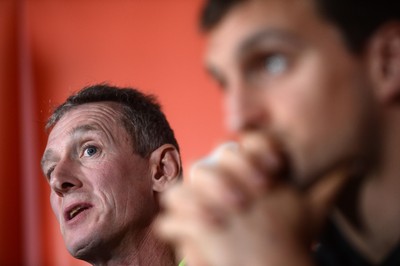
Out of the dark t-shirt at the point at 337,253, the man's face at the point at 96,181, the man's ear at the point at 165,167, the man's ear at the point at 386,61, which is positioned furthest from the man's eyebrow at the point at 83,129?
the man's ear at the point at 386,61

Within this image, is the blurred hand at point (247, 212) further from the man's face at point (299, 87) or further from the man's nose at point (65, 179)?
the man's nose at point (65, 179)

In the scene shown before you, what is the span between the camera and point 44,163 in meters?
1.15

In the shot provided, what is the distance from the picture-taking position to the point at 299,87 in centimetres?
47

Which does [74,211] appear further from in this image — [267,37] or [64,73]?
[64,73]

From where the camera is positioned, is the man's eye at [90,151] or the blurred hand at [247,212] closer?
the blurred hand at [247,212]

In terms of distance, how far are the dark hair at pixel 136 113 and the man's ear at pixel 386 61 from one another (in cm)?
68

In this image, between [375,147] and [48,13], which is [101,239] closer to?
[375,147]

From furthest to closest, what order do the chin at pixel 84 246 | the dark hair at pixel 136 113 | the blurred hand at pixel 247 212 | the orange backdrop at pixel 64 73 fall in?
the orange backdrop at pixel 64 73
the dark hair at pixel 136 113
the chin at pixel 84 246
the blurred hand at pixel 247 212

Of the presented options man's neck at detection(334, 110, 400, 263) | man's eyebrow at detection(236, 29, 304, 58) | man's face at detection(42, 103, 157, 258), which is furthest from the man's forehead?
man's face at detection(42, 103, 157, 258)

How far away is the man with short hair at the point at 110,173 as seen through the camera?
1.04 m

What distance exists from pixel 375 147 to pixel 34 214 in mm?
1642

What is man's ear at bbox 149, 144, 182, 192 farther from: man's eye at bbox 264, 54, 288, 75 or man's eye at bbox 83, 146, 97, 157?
man's eye at bbox 264, 54, 288, 75

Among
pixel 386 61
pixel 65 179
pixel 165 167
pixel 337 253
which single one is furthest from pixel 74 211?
pixel 386 61

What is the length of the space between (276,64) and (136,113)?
711 mm
